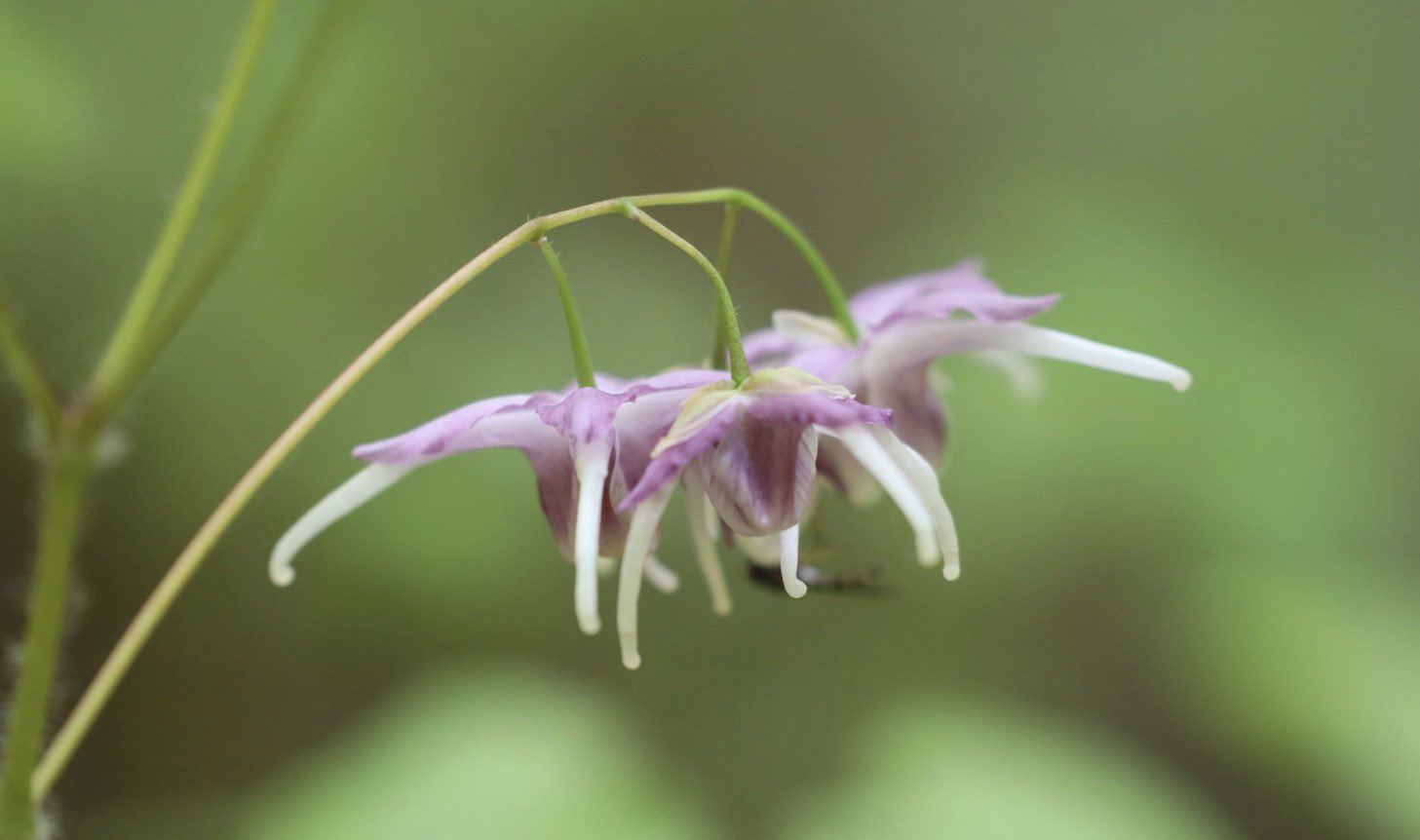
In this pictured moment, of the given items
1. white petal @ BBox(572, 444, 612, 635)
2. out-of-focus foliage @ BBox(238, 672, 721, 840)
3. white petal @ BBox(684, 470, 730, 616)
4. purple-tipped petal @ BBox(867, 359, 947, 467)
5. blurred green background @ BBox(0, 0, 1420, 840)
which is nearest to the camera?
white petal @ BBox(572, 444, 612, 635)

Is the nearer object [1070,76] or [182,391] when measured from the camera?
[182,391]

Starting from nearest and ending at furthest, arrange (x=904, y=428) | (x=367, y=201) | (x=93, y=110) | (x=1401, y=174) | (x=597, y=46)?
(x=904, y=428) < (x=93, y=110) < (x=367, y=201) < (x=597, y=46) < (x=1401, y=174)

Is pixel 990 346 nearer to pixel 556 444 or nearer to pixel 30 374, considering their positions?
pixel 556 444

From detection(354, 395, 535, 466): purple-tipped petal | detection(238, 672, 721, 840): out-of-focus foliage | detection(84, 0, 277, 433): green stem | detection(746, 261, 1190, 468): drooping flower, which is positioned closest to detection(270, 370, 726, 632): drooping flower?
detection(354, 395, 535, 466): purple-tipped petal

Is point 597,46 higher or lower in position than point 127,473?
higher

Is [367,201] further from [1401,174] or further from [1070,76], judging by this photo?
[1401,174]

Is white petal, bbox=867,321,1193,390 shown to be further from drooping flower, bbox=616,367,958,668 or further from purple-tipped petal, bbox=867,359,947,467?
drooping flower, bbox=616,367,958,668

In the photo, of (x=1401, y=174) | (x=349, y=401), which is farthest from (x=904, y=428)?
(x=1401, y=174)

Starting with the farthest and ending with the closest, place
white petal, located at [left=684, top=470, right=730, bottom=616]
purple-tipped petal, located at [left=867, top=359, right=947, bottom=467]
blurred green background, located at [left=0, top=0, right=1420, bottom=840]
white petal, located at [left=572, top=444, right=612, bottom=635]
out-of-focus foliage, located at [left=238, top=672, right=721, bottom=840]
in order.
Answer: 1. blurred green background, located at [left=0, top=0, right=1420, bottom=840]
2. out-of-focus foliage, located at [left=238, top=672, right=721, bottom=840]
3. purple-tipped petal, located at [left=867, top=359, right=947, bottom=467]
4. white petal, located at [left=684, top=470, right=730, bottom=616]
5. white petal, located at [left=572, top=444, right=612, bottom=635]
